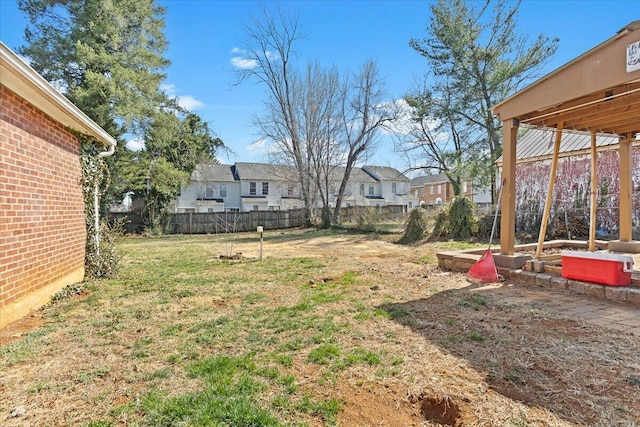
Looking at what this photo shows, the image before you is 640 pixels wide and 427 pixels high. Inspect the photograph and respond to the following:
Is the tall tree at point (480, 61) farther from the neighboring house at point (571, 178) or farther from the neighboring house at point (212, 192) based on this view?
the neighboring house at point (212, 192)

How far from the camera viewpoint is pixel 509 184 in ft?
17.7

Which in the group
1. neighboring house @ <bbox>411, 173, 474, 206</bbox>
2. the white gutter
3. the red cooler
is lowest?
the red cooler

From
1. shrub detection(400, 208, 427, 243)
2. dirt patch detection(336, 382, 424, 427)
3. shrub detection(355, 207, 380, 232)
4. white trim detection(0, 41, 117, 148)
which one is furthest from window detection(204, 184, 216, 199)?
dirt patch detection(336, 382, 424, 427)

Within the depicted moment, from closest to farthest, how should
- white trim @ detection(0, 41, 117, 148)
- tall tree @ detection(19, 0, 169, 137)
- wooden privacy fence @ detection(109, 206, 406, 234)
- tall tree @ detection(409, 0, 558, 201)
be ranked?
white trim @ detection(0, 41, 117, 148) < tall tree @ detection(409, 0, 558, 201) < tall tree @ detection(19, 0, 169, 137) < wooden privacy fence @ detection(109, 206, 406, 234)

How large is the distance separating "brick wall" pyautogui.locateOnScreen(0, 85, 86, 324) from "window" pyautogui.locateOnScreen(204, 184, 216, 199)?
25.0 metres

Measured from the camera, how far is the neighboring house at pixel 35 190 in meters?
3.65

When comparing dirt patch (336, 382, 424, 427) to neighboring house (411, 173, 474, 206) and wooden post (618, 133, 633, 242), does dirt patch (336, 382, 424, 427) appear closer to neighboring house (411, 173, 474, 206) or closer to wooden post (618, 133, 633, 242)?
wooden post (618, 133, 633, 242)

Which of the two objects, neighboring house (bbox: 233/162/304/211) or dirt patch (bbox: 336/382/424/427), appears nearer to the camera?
dirt patch (bbox: 336/382/424/427)

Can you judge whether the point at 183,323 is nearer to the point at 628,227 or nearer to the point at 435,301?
the point at 435,301

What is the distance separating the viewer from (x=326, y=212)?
1945 centimetres

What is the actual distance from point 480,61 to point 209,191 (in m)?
22.7

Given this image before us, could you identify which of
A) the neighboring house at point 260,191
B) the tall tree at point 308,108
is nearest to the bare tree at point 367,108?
the tall tree at point 308,108

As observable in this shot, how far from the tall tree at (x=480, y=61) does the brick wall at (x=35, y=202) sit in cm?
1530

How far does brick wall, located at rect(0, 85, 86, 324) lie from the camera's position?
370 centimetres
